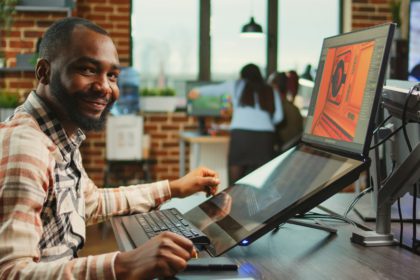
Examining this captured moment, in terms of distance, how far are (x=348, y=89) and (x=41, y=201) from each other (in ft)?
2.22

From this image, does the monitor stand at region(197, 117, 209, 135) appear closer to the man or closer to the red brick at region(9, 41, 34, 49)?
the red brick at region(9, 41, 34, 49)

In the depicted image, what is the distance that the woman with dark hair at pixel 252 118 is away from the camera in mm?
4480

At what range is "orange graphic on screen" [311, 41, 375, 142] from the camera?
120 cm

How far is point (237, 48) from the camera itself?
597cm

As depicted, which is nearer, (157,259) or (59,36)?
(157,259)

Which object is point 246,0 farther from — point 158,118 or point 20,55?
point 20,55

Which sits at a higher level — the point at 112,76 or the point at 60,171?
the point at 112,76

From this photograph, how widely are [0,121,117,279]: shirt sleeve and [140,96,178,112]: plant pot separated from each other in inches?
181

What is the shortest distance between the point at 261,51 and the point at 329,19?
0.79 meters

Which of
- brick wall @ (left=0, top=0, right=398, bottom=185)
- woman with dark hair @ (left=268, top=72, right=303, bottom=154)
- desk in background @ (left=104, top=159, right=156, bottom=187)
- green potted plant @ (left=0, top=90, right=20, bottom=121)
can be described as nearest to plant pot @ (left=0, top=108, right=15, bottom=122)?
green potted plant @ (left=0, top=90, right=20, bottom=121)

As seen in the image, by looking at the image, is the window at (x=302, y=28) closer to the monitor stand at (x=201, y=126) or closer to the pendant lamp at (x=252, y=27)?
the pendant lamp at (x=252, y=27)

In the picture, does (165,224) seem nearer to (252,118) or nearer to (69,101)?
(69,101)

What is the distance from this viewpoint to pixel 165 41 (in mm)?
5891

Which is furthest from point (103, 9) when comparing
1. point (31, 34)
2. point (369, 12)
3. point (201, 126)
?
point (369, 12)
